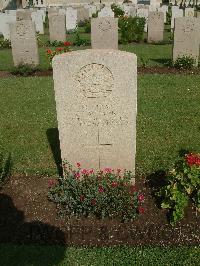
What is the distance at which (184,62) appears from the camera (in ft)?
40.8

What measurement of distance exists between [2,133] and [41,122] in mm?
943

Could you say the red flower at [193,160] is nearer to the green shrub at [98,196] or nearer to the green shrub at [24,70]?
the green shrub at [98,196]

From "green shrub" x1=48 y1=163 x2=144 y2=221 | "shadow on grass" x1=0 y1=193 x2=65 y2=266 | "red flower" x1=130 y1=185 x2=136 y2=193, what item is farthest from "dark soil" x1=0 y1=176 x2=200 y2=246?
"red flower" x1=130 y1=185 x2=136 y2=193

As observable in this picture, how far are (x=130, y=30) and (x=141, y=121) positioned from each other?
11.5 m

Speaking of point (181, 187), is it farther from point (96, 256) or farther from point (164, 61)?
point (164, 61)

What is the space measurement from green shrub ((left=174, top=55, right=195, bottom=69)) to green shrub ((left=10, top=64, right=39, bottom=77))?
4.90 m

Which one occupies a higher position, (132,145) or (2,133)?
(132,145)

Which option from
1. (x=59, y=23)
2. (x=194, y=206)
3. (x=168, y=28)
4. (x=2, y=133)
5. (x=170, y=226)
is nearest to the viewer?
(x=170, y=226)

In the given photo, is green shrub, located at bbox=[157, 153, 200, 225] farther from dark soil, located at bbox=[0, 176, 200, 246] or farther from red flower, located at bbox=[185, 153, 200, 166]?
dark soil, located at bbox=[0, 176, 200, 246]

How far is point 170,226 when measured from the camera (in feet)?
14.8

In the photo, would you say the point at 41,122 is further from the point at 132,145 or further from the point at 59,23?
the point at 59,23

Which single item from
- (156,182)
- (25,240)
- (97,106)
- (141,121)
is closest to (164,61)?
(141,121)

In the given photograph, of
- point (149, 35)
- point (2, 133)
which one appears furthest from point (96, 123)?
point (149, 35)

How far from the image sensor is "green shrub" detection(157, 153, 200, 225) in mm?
4449
